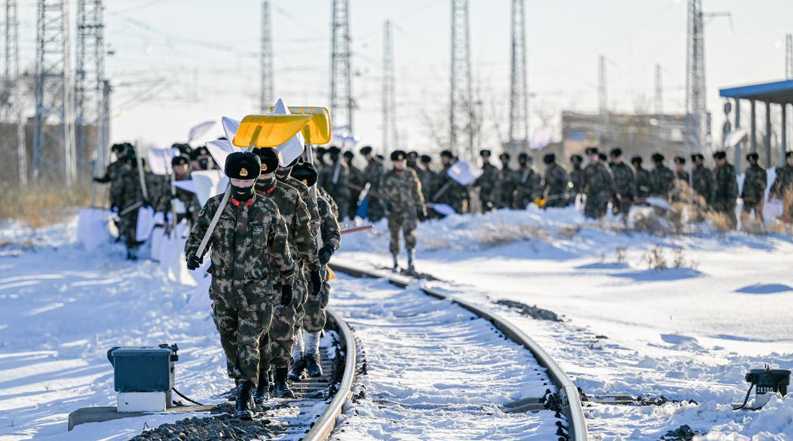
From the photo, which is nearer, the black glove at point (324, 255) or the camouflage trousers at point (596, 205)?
the black glove at point (324, 255)

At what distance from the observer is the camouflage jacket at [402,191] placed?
22.2 meters

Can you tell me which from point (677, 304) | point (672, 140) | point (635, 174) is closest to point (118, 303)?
point (677, 304)

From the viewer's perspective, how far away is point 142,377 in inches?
414

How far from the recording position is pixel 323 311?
41.7 ft

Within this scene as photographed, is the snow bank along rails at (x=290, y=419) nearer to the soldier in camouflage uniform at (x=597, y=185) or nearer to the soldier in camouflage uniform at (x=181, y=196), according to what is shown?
the soldier in camouflage uniform at (x=181, y=196)

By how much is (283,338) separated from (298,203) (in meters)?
1.00

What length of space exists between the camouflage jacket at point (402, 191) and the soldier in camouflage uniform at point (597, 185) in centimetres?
1063

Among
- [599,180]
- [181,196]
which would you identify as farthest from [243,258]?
[599,180]

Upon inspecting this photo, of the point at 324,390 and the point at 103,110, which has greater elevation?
the point at 103,110

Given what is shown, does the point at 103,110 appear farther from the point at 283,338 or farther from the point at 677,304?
the point at 283,338

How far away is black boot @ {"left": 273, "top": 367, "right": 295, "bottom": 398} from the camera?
11.2 metres

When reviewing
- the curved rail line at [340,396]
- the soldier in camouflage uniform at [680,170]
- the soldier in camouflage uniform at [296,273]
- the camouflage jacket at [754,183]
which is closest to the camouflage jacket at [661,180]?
the soldier in camouflage uniform at [680,170]

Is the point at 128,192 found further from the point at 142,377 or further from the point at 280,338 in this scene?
the point at 142,377

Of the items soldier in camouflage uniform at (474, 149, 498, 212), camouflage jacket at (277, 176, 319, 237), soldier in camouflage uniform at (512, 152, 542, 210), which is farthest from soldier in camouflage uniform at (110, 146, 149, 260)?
camouflage jacket at (277, 176, 319, 237)
